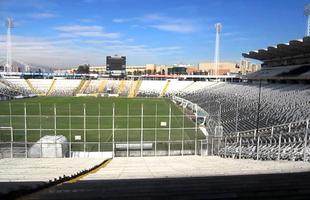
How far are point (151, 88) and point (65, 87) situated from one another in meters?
19.0

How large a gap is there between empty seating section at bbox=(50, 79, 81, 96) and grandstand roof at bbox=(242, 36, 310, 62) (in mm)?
39215

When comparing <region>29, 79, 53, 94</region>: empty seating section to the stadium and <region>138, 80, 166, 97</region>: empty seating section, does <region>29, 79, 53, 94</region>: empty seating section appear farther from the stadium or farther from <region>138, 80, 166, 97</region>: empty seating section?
<region>138, 80, 166, 97</region>: empty seating section

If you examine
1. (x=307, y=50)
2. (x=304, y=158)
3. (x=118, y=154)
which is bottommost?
(x=118, y=154)

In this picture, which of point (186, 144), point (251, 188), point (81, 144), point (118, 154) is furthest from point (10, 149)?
point (251, 188)

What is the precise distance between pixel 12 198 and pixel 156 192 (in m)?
2.06

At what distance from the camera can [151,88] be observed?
258ft

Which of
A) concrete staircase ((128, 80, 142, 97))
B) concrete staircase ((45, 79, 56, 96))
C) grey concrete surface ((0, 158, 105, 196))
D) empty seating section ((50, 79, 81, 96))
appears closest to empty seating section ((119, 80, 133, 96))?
concrete staircase ((128, 80, 142, 97))

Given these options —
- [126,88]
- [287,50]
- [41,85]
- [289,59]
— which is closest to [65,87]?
[41,85]

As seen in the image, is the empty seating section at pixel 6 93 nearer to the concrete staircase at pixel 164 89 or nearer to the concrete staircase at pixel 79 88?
the concrete staircase at pixel 79 88

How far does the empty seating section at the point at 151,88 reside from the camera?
75531 millimetres

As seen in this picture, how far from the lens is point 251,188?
5535mm

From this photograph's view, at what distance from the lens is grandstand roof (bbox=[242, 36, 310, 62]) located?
34216 mm

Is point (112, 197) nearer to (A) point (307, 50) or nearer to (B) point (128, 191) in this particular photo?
(B) point (128, 191)

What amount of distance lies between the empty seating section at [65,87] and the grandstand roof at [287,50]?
39.2 metres
